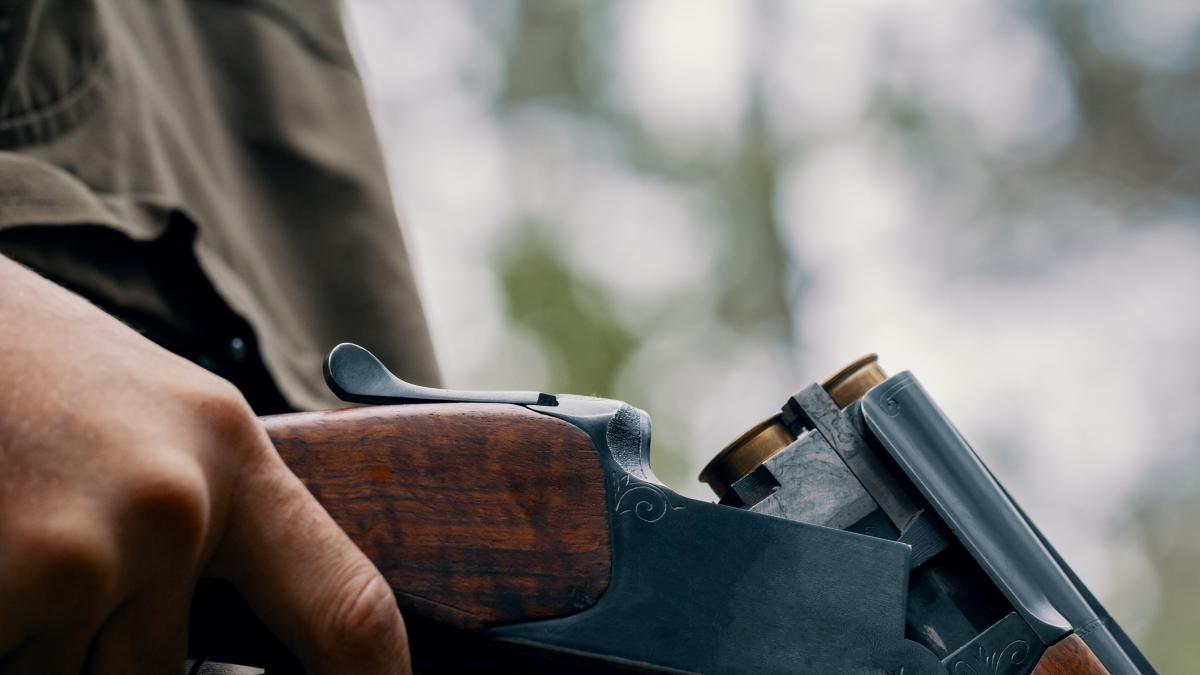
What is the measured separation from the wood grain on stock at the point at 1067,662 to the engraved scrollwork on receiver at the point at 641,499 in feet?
1.71

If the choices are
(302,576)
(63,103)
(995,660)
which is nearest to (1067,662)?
(995,660)

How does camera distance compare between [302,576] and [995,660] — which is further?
[995,660]

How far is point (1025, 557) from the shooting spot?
1.38m

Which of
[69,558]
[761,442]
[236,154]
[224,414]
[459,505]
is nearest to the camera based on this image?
[69,558]

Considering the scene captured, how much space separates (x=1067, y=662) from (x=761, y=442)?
0.48m

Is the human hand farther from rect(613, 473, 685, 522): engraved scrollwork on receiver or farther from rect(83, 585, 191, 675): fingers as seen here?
rect(613, 473, 685, 522): engraved scrollwork on receiver

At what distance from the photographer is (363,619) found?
3.45ft

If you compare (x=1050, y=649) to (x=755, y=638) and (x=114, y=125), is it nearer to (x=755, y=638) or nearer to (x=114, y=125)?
(x=755, y=638)

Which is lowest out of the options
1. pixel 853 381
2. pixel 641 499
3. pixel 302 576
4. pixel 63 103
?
pixel 853 381

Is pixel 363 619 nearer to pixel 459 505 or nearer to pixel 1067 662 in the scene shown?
pixel 459 505

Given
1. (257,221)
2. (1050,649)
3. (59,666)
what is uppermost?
(257,221)

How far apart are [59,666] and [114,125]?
1.41m

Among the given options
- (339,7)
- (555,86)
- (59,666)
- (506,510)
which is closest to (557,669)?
(506,510)

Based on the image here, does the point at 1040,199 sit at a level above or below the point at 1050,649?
below
